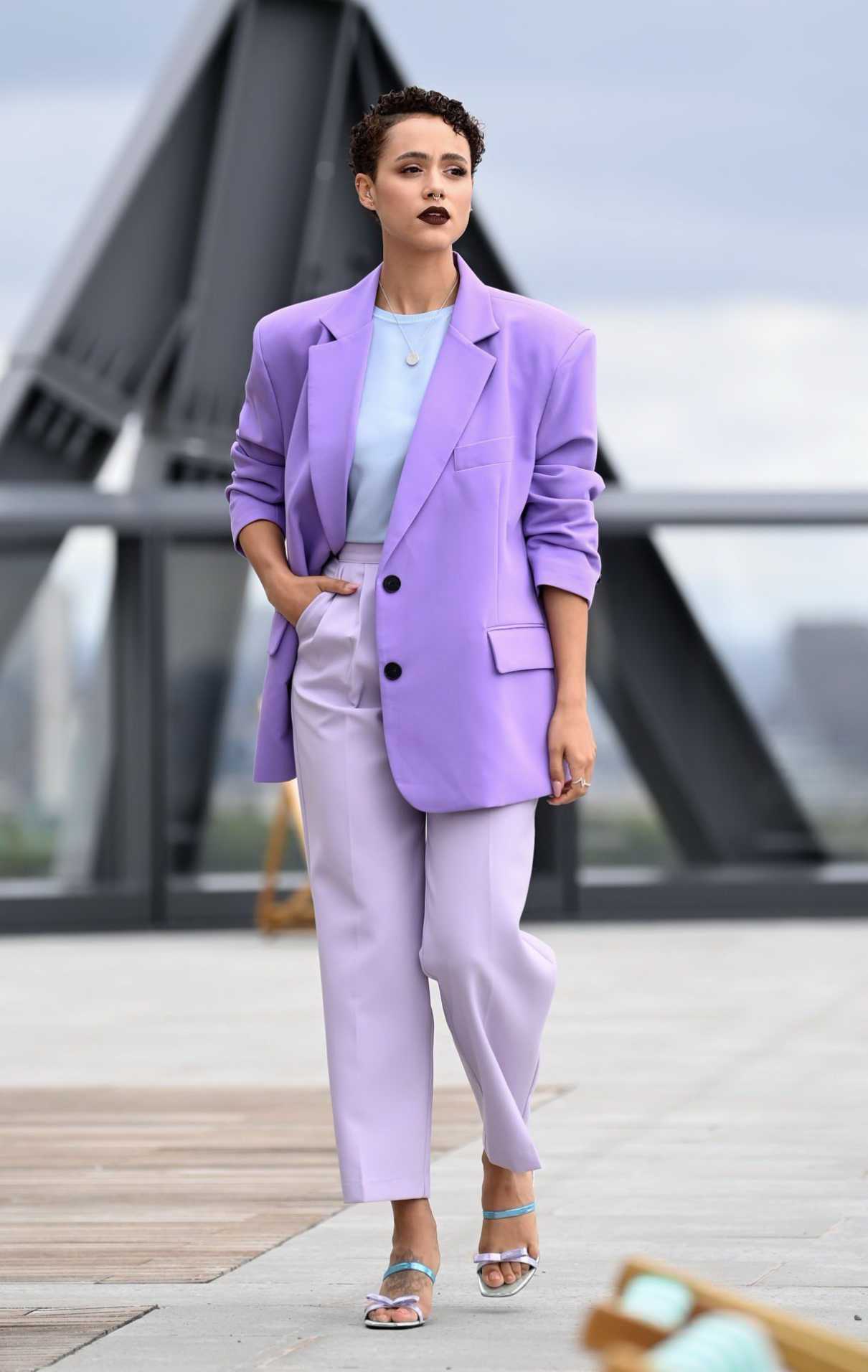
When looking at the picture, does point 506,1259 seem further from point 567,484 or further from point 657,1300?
point 657,1300

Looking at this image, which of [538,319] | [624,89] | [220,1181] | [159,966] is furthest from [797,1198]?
[624,89]

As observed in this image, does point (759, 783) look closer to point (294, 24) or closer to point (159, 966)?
point (159, 966)

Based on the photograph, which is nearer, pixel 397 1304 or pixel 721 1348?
pixel 721 1348

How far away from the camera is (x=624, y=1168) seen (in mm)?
3910

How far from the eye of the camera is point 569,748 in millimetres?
2898

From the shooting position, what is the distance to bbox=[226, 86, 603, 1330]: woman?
2.84 meters

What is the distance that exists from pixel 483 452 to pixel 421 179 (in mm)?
383

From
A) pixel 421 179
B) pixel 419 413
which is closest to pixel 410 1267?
pixel 419 413

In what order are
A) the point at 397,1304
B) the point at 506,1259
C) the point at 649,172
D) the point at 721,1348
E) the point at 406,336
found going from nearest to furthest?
the point at 721,1348
the point at 397,1304
the point at 506,1259
the point at 406,336
the point at 649,172

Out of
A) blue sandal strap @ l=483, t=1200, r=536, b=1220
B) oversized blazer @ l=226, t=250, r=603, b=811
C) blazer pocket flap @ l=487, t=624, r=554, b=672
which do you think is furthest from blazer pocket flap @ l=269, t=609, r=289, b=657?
blue sandal strap @ l=483, t=1200, r=536, b=1220

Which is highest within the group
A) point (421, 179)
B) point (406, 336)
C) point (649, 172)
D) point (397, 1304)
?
point (649, 172)

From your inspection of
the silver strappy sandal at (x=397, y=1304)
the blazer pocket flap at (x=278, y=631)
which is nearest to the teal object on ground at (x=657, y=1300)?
the silver strappy sandal at (x=397, y=1304)

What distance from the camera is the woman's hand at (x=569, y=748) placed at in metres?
2.90

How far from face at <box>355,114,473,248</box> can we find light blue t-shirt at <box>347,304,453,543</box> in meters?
0.13
